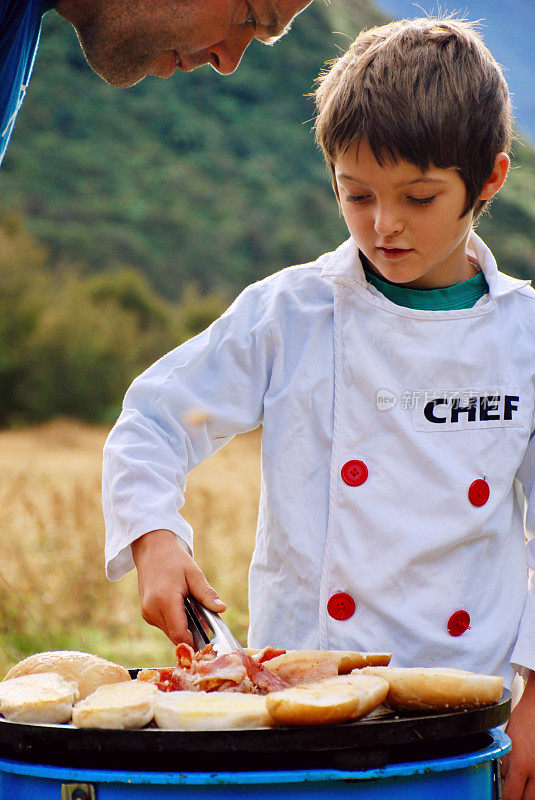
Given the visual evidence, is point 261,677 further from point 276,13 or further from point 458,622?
point 276,13

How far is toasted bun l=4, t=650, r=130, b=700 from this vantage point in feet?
4.55

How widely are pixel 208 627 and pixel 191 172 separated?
30.4m

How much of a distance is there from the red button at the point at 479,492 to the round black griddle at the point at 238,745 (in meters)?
0.68

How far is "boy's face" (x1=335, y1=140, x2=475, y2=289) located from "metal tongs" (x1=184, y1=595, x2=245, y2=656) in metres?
0.78


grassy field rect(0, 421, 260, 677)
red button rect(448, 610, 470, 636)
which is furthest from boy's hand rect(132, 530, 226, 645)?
grassy field rect(0, 421, 260, 677)

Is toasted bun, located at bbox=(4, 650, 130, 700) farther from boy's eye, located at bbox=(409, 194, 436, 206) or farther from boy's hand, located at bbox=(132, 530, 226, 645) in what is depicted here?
boy's eye, located at bbox=(409, 194, 436, 206)

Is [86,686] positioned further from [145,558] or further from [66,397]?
[66,397]

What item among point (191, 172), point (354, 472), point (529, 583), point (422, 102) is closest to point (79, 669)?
point (354, 472)

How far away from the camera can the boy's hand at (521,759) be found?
161cm

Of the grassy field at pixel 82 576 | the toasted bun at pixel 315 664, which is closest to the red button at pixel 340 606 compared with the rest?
the toasted bun at pixel 315 664

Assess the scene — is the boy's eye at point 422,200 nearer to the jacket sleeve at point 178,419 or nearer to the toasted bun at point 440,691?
the jacket sleeve at point 178,419

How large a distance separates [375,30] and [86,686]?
1520 mm

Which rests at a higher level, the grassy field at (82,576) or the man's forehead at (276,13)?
the man's forehead at (276,13)

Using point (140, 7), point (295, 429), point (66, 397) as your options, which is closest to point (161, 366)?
point (295, 429)
